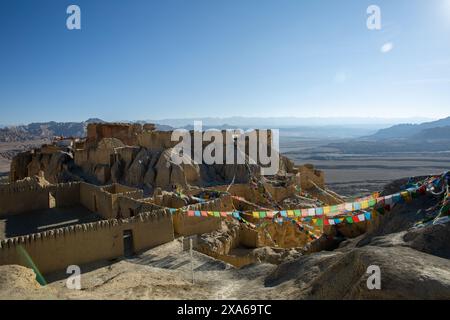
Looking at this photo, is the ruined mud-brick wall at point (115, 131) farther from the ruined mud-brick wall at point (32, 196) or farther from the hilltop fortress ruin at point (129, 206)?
the ruined mud-brick wall at point (32, 196)

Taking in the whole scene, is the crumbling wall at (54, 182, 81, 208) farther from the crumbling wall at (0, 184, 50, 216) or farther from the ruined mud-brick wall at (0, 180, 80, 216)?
the crumbling wall at (0, 184, 50, 216)

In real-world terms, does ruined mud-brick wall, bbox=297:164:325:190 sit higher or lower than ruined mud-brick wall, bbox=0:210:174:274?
lower

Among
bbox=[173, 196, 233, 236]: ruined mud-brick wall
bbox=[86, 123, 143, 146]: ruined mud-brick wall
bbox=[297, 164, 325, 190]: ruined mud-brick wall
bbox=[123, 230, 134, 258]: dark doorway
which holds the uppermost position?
bbox=[86, 123, 143, 146]: ruined mud-brick wall

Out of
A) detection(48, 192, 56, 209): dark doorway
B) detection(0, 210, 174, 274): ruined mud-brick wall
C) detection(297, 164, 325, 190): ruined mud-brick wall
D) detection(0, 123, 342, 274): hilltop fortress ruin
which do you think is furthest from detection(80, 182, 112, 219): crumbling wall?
detection(297, 164, 325, 190): ruined mud-brick wall

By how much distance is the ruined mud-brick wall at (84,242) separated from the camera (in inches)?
399

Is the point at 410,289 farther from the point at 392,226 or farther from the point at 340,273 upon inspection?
the point at 392,226

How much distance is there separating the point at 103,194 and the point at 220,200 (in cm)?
528

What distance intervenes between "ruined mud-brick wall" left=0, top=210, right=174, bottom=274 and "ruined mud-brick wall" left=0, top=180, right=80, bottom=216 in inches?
298

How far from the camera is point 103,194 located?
53.3 ft

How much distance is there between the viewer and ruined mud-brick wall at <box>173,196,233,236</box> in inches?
546

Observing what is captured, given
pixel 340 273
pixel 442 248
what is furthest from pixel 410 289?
pixel 442 248

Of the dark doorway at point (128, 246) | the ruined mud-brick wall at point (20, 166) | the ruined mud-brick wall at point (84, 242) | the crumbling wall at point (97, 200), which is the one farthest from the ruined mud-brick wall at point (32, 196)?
the ruined mud-brick wall at point (20, 166)

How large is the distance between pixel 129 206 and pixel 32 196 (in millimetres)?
5488
